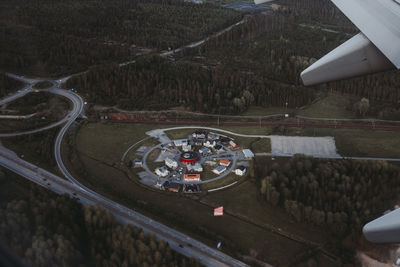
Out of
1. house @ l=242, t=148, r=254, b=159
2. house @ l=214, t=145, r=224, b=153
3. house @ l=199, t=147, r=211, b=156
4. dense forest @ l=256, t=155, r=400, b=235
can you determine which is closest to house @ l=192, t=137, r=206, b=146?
house @ l=199, t=147, r=211, b=156

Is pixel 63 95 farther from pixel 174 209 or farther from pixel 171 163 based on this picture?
pixel 174 209

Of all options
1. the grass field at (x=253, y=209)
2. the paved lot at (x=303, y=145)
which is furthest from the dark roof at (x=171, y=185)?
the paved lot at (x=303, y=145)

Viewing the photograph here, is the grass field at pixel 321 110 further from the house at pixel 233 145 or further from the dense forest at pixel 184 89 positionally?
the house at pixel 233 145

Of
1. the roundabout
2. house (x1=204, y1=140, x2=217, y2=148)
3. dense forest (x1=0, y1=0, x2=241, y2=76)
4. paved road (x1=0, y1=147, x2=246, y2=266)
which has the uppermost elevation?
dense forest (x1=0, y1=0, x2=241, y2=76)

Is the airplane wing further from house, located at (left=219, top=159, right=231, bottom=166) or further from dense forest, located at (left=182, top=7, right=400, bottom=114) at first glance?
dense forest, located at (left=182, top=7, right=400, bottom=114)

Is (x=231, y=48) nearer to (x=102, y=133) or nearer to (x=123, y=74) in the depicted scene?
(x=123, y=74)
